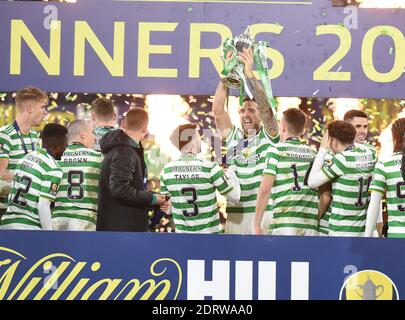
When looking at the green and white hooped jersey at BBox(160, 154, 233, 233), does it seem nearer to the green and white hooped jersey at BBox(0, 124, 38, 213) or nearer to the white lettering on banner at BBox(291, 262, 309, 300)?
the white lettering on banner at BBox(291, 262, 309, 300)

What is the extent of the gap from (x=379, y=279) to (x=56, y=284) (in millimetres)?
2013

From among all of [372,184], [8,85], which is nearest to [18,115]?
[8,85]

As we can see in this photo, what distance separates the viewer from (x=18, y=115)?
33438 mm

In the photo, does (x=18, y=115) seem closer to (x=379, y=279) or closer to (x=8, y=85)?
(x=8, y=85)

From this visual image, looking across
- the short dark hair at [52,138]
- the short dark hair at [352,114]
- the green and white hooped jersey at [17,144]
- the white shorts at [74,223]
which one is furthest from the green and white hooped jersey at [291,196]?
the green and white hooped jersey at [17,144]

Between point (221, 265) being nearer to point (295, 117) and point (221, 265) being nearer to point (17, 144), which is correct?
point (295, 117)

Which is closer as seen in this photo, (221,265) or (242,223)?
(221,265)

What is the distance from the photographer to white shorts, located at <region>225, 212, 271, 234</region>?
3338 centimetres

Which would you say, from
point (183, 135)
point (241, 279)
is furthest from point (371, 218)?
point (183, 135)

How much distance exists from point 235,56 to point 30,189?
5.01 feet

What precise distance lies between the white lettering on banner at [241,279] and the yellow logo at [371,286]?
274mm

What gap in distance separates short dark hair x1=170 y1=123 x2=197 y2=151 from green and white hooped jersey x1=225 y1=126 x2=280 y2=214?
0.74 ft

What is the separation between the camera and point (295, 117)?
33406 millimetres

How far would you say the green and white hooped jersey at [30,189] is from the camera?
33406mm
